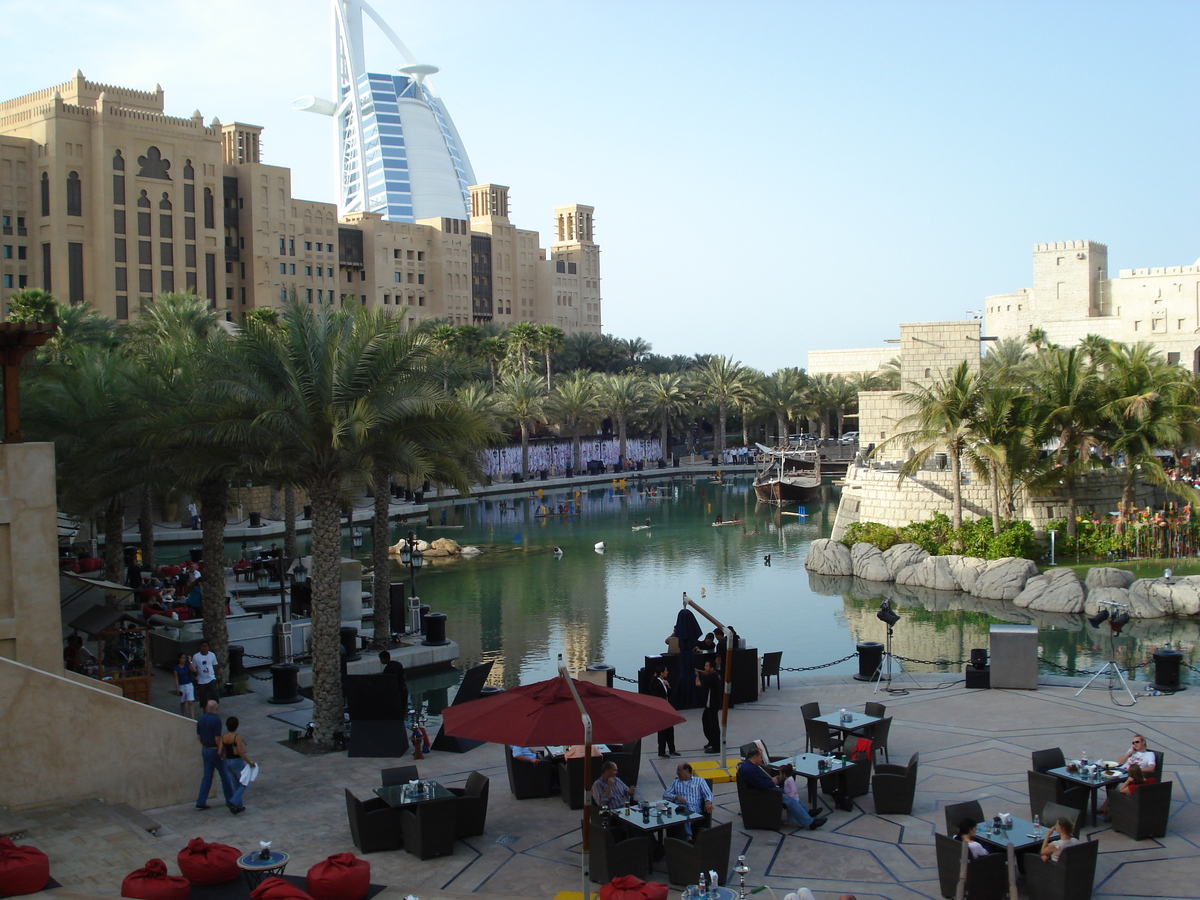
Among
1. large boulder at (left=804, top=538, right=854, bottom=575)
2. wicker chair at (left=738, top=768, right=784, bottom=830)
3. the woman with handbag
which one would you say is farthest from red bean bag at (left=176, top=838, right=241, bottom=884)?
large boulder at (left=804, top=538, right=854, bottom=575)

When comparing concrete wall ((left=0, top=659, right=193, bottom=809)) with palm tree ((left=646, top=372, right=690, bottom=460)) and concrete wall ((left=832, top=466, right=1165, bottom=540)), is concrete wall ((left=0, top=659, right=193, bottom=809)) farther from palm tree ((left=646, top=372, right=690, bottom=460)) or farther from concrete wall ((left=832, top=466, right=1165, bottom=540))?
palm tree ((left=646, top=372, right=690, bottom=460))

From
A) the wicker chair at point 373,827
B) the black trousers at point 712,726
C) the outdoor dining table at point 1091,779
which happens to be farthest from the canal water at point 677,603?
the outdoor dining table at point 1091,779

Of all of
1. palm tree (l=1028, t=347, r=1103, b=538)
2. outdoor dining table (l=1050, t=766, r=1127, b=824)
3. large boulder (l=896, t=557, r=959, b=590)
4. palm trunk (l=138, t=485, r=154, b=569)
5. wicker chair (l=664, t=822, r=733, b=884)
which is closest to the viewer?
wicker chair (l=664, t=822, r=733, b=884)

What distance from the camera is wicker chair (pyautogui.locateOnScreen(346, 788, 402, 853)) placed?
1021 cm

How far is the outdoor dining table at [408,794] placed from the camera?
10.4 m

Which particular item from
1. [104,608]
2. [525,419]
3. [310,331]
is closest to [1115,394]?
[310,331]

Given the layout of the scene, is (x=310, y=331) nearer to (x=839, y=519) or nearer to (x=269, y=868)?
(x=269, y=868)

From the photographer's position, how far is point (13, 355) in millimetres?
12062

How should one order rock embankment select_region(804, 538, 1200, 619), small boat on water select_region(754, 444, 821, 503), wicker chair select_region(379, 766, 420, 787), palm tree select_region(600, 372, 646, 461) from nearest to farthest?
wicker chair select_region(379, 766, 420, 787), rock embankment select_region(804, 538, 1200, 619), small boat on water select_region(754, 444, 821, 503), palm tree select_region(600, 372, 646, 461)

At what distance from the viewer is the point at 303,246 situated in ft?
317

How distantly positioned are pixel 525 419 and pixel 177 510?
2807 cm

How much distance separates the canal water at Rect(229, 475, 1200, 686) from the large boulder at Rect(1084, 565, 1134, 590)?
1.21 metres

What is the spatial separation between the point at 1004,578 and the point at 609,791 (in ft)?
74.0

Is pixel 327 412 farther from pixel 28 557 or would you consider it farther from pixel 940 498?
pixel 940 498
